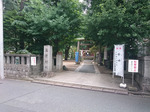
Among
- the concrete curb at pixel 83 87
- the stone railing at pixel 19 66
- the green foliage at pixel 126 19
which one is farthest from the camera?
the stone railing at pixel 19 66

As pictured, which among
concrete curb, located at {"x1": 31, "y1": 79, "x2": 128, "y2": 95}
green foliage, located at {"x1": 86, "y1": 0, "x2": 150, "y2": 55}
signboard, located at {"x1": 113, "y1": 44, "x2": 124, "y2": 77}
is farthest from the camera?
signboard, located at {"x1": 113, "y1": 44, "x2": 124, "y2": 77}

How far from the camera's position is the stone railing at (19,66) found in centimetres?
759

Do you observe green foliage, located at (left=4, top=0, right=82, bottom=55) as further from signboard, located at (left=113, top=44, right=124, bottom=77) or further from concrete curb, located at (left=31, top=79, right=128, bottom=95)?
signboard, located at (left=113, top=44, right=124, bottom=77)

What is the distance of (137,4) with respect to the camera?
593 cm

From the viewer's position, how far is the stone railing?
24.9 ft

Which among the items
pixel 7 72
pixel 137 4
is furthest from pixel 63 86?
pixel 137 4

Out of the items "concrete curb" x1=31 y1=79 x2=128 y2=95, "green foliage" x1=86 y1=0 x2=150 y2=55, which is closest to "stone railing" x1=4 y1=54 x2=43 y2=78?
"concrete curb" x1=31 y1=79 x2=128 y2=95

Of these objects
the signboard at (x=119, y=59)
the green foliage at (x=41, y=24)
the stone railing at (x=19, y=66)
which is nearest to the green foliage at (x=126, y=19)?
the signboard at (x=119, y=59)

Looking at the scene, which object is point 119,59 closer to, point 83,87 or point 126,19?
point 126,19

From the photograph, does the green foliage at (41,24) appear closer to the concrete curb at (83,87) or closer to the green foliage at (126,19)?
the green foliage at (126,19)

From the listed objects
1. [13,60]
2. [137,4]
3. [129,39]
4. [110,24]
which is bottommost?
[13,60]

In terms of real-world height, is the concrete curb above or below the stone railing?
below

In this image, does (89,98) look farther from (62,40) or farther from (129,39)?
(62,40)

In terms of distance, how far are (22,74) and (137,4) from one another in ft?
28.9
